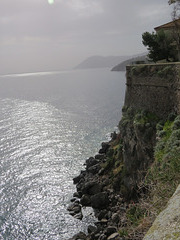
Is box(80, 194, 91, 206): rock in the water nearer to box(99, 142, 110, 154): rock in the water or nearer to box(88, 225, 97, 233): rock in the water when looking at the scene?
box(88, 225, 97, 233): rock in the water

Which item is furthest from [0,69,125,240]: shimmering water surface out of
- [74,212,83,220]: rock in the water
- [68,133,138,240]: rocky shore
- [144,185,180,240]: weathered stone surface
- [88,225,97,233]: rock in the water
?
[144,185,180,240]: weathered stone surface

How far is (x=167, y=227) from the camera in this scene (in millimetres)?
3779

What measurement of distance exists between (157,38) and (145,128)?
76.2 ft

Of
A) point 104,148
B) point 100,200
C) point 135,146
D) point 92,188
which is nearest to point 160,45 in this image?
point 104,148

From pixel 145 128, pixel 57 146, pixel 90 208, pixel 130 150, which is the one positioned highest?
pixel 145 128

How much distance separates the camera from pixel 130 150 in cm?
2773

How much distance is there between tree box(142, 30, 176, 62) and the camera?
4016 cm

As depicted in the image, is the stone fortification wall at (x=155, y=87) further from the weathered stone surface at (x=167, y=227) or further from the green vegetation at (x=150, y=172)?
the weathered stone surface at (x=167, y=227)

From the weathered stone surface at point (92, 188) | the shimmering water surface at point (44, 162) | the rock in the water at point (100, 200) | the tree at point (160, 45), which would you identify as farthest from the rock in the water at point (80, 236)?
the tree at point (160, 45)

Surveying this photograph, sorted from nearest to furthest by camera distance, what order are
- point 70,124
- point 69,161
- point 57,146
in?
point 69,161 < point 57,146 < point 70,124

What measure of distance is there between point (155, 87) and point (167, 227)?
78.7ft

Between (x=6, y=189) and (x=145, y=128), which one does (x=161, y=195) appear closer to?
(x=145, y=128)

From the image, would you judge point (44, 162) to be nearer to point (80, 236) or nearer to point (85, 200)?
point (85, 200)

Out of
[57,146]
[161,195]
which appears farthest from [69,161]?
[161,195]
